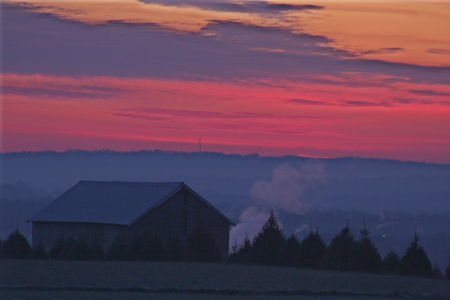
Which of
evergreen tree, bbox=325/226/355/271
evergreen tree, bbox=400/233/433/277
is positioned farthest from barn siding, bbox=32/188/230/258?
evergreen tree, bbox=400/233/433/277

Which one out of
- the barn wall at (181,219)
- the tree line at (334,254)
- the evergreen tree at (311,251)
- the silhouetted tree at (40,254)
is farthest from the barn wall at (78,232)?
the evergreen tree at (311,251)

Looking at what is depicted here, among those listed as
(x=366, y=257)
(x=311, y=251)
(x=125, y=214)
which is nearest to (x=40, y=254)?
(x=125, y=214)

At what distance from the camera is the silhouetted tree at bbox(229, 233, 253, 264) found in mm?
36969

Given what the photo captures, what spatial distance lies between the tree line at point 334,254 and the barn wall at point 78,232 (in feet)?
32.5

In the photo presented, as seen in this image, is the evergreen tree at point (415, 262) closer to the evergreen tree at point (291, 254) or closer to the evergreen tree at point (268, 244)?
the evergreen tree at point (291, 254)

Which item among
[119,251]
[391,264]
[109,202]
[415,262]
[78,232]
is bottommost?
[78,232]

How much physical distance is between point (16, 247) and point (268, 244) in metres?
17.1

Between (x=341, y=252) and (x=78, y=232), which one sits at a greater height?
(x=341, y=252)

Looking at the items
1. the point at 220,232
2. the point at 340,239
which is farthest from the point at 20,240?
the point at 340,239

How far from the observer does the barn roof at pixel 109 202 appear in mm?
42031

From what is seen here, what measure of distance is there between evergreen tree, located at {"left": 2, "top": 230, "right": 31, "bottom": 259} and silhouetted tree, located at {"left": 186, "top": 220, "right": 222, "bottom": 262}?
35.7 feet

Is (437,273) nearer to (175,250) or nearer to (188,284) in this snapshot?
(175,250)

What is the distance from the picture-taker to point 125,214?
41625 millimetres

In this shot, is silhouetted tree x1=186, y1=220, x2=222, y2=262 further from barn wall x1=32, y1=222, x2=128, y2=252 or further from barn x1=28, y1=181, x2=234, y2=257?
barn wall x1=32, y1=222, x2=128, y2=252
